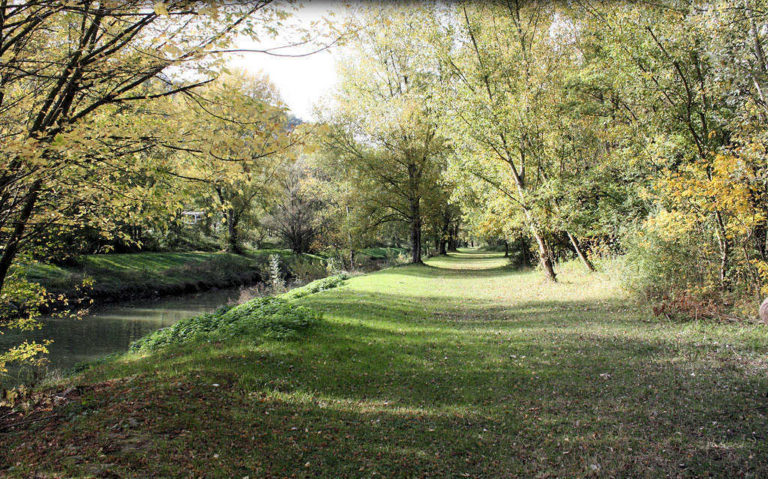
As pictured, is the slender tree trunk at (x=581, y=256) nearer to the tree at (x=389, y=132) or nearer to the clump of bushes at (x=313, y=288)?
the clump of bushes at (x=313, y=288)

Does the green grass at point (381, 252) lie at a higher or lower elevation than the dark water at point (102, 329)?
higher

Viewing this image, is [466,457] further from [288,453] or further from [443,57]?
[443,57]

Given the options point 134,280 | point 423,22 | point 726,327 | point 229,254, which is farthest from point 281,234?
point 726,327

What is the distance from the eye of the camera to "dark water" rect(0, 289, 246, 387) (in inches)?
418

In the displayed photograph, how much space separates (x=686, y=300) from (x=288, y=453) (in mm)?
9403

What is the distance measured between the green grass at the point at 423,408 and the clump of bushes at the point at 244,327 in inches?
14.8

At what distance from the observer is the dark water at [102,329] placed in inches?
418

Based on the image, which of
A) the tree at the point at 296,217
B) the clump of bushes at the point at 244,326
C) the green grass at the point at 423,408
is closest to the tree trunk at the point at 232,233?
the tree at the point at 296,217

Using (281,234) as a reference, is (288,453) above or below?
below

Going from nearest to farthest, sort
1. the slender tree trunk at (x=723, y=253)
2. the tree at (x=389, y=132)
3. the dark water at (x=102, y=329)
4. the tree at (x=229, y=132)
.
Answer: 1. the tree at (x=229, y=132)
2. the slender tree trunk at (x=723, y=253)
3. the dark water at (x=102, y=329)
4. the tree at (x=389, y=132)

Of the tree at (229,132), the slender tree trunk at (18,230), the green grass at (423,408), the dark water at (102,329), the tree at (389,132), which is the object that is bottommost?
the dark water at (102,329)

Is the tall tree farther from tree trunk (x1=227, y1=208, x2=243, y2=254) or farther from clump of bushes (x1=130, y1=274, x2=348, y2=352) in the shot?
tree trunk (x1=227, y1=208, x2=243, y2=254)

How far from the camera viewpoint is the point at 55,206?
207 inches

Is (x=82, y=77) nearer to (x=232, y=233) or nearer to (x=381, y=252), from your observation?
(x=232, y=233)
